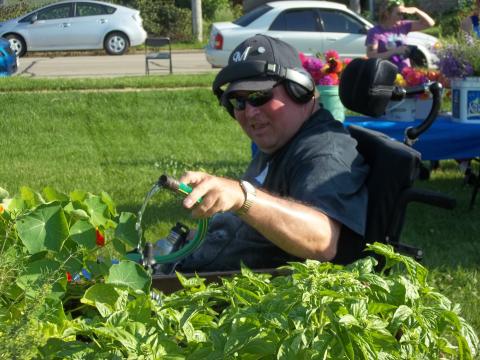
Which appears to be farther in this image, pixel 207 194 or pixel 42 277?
pixel 207 194

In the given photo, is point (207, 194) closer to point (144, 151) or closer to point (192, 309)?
point (192, 309)

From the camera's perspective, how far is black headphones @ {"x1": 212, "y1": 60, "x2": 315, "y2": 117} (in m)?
2.68

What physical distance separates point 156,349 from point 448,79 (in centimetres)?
490

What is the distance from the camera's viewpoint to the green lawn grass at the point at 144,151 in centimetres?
598

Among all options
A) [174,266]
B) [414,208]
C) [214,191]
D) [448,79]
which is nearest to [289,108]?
[174,266]

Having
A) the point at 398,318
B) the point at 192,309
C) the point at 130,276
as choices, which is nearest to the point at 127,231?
the point at 130,276

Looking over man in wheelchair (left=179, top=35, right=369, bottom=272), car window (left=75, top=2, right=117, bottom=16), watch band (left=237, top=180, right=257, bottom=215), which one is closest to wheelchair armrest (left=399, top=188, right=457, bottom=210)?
man in wheelchair (left=179, top=35, right=369, bottom=272)

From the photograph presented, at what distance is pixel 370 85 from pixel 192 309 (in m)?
1.66

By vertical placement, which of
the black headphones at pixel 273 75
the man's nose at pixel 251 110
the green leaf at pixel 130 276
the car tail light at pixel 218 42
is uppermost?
the black headphones at pixel 273 75

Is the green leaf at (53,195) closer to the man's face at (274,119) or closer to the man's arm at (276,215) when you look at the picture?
the man's arm at (276,215)

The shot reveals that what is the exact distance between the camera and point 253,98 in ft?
9.03

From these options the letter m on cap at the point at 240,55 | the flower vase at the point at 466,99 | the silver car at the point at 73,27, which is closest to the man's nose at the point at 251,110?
the letter m on cap at the point at 240,55

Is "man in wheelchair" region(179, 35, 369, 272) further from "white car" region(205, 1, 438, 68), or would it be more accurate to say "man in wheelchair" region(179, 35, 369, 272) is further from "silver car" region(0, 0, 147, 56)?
"silver car" region(0, 0, 147, 56)

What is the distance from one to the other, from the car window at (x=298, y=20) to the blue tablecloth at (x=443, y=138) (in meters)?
10.3
